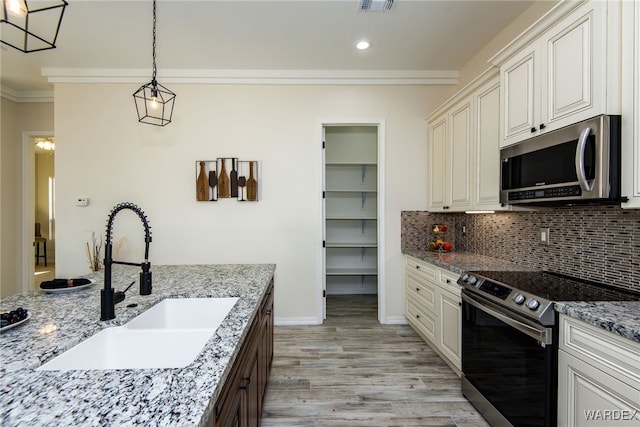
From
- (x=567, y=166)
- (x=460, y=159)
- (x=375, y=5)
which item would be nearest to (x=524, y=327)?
(x=567, y=166)

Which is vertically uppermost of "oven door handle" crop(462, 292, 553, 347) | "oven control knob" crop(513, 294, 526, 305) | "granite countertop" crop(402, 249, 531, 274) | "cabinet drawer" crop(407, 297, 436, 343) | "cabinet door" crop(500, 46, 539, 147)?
"cabinet door" crop(500, 46, 539, 147)

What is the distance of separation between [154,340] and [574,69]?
8.05 feet

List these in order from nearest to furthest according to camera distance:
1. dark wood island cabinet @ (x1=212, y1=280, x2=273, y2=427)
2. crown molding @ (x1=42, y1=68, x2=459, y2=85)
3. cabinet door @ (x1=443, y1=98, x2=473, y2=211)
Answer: dark wood island cabinet @ (x1=212, y1=280, x2=273, y2=427)
cabinet door @ (x1=443, y1=98, x2=473, y2=211)
crown molding @ (x1=42, y1=68, x2=459, y2=85)

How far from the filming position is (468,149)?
2645 mm

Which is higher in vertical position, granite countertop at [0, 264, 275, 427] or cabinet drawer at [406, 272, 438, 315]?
granite countertop at [0, 264, 275, 427]

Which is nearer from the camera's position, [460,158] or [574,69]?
[574,69]

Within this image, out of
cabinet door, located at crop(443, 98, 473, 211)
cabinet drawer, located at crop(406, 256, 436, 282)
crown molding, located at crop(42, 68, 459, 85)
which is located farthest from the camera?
crown molding, located at crop(42, 68, 459, 85)

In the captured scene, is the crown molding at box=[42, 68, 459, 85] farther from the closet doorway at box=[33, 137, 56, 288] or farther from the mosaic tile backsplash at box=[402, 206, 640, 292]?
the closet doorway at box=[33, 137, 56, 288]

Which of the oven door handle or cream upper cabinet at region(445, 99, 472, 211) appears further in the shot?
cream upper cabinet at region(445, 99, 472, 211)

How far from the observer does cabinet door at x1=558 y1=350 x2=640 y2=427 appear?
1.10 m

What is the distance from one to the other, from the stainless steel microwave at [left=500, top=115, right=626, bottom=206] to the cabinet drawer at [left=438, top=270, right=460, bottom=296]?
0.68m

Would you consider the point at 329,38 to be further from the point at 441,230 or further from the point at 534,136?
the point at 441,230

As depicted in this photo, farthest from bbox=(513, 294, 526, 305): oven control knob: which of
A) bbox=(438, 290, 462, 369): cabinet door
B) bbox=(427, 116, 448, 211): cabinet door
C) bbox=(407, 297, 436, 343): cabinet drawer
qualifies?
bbox=(427, 116, 448, 211): cabinet door

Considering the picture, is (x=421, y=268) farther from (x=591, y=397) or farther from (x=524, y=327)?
(x=591, y=397)
